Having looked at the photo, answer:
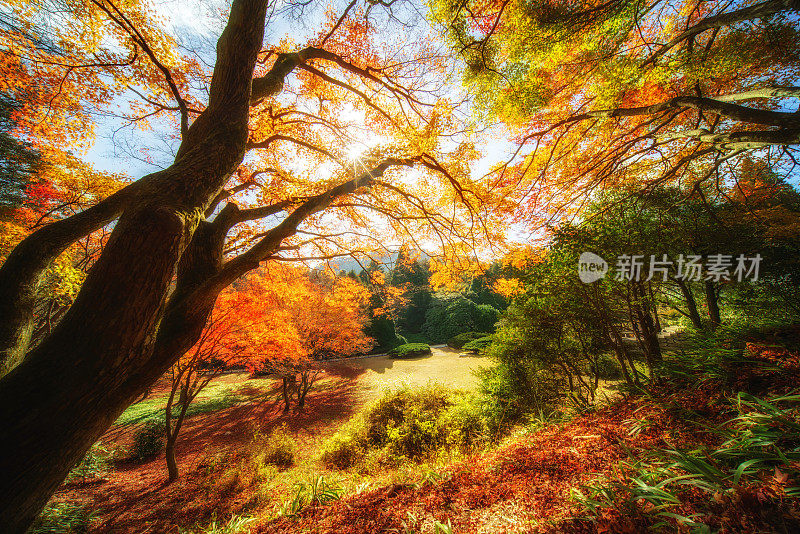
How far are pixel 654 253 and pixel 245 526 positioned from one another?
7.24 m

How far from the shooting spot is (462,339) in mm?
17703

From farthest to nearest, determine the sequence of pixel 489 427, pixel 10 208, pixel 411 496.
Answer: pixel 10 208, pixel 489 427, pixel 411 496

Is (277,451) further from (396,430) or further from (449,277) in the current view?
(449,277)

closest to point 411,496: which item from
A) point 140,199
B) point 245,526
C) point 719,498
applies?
point 719,498

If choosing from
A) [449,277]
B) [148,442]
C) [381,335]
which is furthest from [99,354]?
[381,335]

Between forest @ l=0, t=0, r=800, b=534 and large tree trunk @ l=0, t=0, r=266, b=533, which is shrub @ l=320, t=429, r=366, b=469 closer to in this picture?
forest @ l=0, t=0, r=800, b=534

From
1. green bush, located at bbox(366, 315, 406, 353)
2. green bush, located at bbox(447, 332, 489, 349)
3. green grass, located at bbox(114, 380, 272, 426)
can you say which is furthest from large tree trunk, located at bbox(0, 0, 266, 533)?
green bush, located at bbox(366, 315, 406, 353)

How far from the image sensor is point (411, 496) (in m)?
2.56

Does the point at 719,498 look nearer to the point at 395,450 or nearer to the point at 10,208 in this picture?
the point at 395,450

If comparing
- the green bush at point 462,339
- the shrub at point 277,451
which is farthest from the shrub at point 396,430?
the green bush at point 462,339

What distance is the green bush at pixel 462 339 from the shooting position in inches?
691

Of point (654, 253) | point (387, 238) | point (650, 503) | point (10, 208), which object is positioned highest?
point (10, 208)

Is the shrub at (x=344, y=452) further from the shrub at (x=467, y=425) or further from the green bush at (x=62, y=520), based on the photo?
the green bush at (x=62, y=520)

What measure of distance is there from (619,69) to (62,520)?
475 inches
